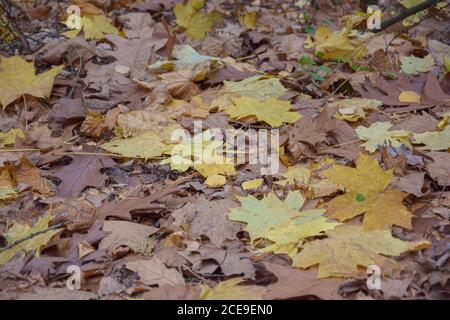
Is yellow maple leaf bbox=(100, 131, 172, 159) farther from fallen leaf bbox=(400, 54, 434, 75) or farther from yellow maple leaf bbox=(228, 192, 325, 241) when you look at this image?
fallen leaf bbox=(400, 54, 434, 75)

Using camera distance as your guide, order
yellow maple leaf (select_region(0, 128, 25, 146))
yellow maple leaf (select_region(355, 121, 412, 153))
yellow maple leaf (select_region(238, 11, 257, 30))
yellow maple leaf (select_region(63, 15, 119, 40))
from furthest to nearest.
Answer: yellow maple leaf (select_region(238, 11, 257, 30)) → yellow maple leaf (select_region(63, 15, 119, 40)) → yellow maple leaf (select_region(0, 128, 25, 146)) → yellow maple leaf (select_region(355, 121, 412, 153))

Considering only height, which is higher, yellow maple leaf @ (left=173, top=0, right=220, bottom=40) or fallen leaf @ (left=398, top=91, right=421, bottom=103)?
yellow maple leaf @ (left=173, top=0, right=220, bottom=40)

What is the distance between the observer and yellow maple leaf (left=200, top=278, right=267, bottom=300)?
6.05 ft

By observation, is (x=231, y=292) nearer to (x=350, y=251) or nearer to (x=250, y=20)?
(x=350, y=251)

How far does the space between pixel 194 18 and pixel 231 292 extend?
2.54 meters

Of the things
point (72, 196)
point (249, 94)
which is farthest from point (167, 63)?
point (72, 196)

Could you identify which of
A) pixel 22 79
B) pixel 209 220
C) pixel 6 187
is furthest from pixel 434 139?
pixel 22 79

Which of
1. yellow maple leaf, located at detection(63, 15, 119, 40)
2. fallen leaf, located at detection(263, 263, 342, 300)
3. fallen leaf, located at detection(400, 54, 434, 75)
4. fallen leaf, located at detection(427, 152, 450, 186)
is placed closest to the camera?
fallen leaf, located at detection(263, 263, 342, 300)

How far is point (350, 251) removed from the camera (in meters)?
1.97

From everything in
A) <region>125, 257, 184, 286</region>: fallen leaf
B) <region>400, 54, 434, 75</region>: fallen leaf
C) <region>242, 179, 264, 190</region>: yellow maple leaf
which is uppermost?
<region>400, 54, 434, 75</region>: fallen leaf

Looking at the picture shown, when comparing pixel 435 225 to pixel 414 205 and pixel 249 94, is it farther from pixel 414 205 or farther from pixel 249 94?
pixel 249 94

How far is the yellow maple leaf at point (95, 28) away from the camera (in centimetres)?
377

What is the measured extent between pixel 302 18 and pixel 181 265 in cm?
285

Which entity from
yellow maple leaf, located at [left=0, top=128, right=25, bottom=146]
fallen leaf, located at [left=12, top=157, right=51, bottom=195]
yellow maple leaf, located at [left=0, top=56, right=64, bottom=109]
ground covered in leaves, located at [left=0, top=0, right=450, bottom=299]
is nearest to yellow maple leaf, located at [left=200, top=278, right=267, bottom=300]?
ground covered in leaves, located at [left=0, top=0, right=450, bottom=299]
